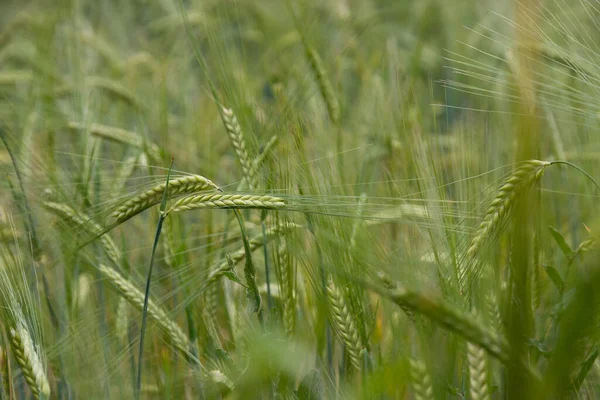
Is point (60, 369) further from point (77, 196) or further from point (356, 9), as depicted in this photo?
point (356, 9)

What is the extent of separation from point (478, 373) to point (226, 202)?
356mm

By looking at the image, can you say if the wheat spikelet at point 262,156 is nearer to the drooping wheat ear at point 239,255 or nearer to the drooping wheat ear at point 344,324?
the drooping wheat ear at point 239,255

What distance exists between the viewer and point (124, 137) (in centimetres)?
168

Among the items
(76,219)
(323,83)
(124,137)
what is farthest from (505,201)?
(124,137)

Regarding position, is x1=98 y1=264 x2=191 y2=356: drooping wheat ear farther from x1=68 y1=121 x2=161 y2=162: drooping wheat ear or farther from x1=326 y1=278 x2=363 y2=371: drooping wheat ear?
x1=68 y1=121 x2=161 y2=162: drooping wheat ear

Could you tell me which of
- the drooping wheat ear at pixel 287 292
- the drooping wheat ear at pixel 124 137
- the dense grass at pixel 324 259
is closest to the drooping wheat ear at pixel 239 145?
the dense grass at pixel 324 259

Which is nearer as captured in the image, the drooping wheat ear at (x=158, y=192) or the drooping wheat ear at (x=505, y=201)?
the drooping wheat ear at (x=505, y=201)

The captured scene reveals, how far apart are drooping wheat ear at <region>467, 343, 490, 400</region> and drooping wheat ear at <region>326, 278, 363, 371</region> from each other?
161 mm

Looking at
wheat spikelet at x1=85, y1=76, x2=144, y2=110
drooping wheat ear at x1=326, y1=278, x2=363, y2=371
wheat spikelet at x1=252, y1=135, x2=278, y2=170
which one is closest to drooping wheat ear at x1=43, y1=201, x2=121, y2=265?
wheat spikelet at x1=252, y1=135, x2=278, y2=170

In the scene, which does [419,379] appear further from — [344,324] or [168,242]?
[168,242]

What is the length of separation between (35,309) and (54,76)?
1.54 metres

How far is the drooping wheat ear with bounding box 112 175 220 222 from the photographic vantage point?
3.19 ft

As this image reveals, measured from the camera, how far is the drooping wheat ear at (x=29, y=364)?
95cm

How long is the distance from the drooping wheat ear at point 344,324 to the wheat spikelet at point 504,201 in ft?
0.60
